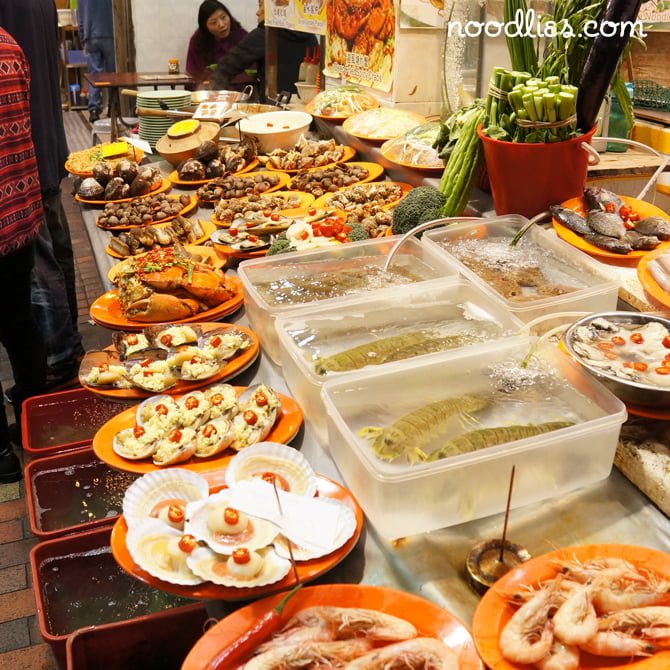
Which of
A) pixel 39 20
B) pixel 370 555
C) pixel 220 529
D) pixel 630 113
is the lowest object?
pixel 370 555

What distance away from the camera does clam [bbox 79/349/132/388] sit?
2.02m

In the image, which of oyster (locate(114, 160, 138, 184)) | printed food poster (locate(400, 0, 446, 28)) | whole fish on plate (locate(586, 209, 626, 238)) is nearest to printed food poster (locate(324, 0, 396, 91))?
printed food poster (locate(400, 0, 446, 28))

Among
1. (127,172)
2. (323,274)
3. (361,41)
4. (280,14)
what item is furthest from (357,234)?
(280,14)

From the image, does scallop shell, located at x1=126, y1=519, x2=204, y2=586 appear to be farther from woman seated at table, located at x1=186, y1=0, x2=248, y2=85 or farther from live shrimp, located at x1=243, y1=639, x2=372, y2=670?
woman seated at table, located at x1=186, y1=0, x2=248, y2=85

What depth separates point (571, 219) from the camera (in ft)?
8.07

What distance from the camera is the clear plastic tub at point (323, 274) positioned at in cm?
215

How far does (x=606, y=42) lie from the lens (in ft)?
7.79

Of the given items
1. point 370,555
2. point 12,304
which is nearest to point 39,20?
point 12,304

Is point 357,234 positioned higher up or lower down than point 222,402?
higher up

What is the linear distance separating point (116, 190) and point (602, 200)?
8.39 ft

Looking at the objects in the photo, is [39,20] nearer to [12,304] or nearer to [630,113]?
[12,304]

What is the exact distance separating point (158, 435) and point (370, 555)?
0.63m

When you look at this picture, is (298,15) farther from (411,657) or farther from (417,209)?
(411,657)

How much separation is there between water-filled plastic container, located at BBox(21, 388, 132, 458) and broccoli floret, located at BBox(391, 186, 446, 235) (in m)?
1.31
